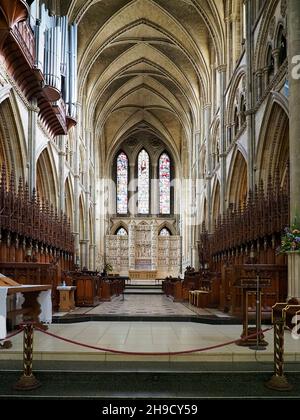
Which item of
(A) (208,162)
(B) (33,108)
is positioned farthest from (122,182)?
(B) (33,108)

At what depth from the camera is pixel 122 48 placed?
29953 millimetres

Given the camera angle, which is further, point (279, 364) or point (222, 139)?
point (222, 139)

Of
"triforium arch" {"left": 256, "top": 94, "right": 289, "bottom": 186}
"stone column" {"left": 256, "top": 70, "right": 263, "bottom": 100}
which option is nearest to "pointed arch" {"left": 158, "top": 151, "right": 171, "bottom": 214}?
"triforium arch" {"left": 256, "top": 94, "right": 289, "bottom": 186}

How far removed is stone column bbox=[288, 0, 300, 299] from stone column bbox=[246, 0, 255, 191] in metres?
6.32

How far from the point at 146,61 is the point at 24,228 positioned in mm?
20906

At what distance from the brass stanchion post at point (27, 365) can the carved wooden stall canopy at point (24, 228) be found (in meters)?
6.32

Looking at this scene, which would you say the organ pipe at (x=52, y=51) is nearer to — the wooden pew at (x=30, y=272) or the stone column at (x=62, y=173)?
the stone column at (x=62, y=173)

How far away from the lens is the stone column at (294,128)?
9.58 metres

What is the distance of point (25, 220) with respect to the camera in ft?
44.9

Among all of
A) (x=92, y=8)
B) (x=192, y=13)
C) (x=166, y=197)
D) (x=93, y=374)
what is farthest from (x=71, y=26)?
(x=166, y=197)

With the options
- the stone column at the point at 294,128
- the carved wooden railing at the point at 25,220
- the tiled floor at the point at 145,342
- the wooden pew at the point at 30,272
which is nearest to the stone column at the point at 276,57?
the stone column at the point at 294,128

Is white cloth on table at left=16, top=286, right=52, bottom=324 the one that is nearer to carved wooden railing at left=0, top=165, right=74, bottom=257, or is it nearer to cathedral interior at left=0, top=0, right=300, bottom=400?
cathedral interior at left=0, top=0, right=300, bottom=400

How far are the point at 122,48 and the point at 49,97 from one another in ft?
47.9

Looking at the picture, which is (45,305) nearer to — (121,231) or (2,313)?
(2,313)
